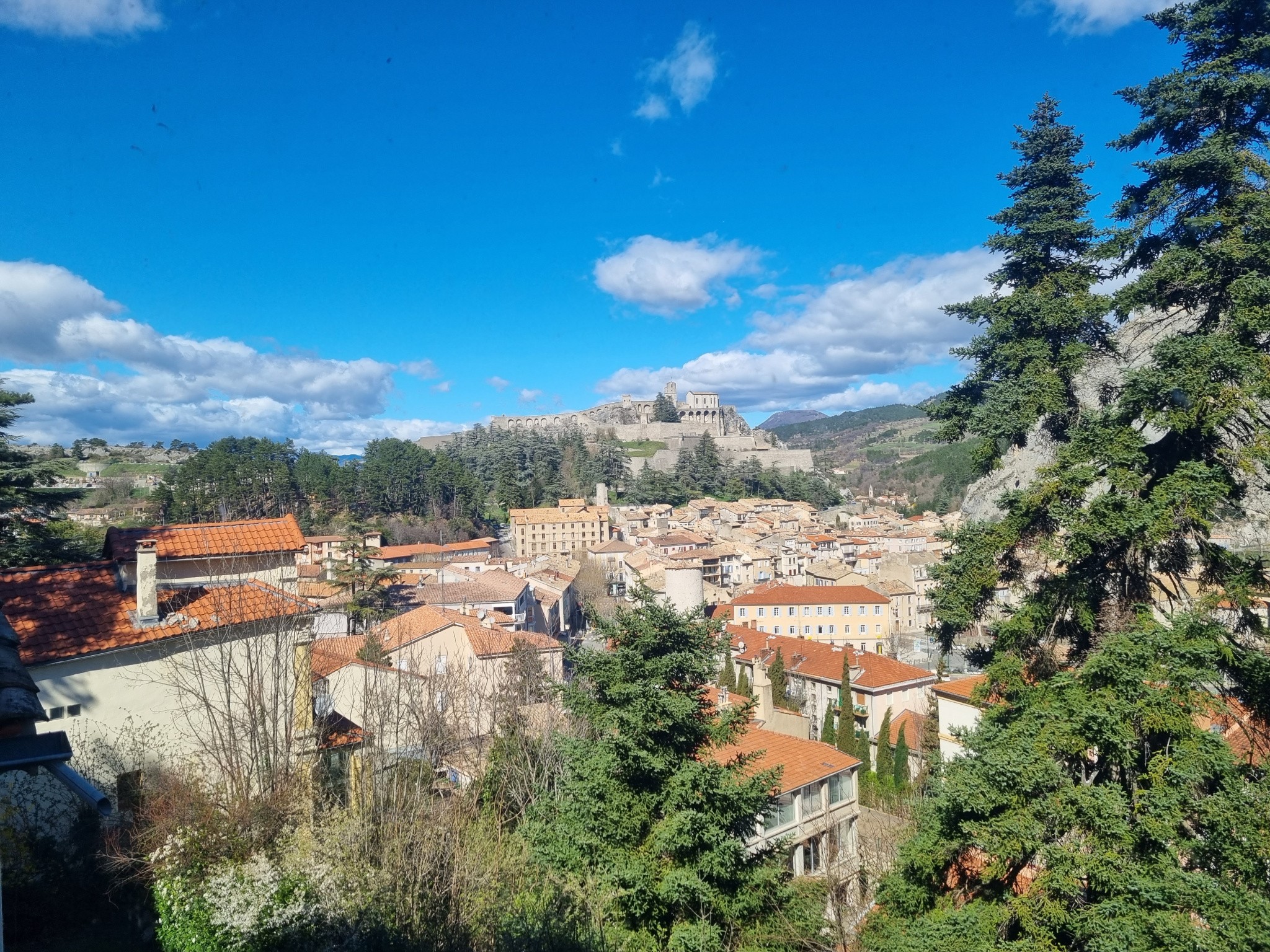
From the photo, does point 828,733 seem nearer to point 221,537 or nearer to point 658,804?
point 658,804

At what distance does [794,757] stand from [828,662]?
16.5m

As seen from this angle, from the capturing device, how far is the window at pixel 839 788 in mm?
14750

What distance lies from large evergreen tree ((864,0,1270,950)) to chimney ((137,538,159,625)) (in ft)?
31.2

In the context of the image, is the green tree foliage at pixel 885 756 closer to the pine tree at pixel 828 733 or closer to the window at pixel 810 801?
the pine tree at pixel 828 733

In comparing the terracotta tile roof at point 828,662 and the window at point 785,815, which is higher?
the window at point 785,815

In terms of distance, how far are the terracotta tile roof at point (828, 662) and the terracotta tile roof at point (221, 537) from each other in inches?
703

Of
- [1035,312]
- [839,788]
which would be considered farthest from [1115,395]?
[839,788]

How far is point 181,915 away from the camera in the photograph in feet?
22.2

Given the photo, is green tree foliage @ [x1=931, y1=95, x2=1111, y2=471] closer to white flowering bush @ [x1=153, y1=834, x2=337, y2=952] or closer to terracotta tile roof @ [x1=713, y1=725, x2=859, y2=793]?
terracotta tile roof @ [x1=713, y1=725, x2=859, y2=793]

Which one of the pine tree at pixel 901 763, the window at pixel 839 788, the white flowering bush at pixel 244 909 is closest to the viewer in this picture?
the white flowering bush at pixel 244 909

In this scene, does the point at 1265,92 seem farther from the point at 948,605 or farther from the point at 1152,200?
the point at 948,605

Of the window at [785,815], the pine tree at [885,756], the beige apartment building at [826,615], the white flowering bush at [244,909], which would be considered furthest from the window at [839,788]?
the beige apartment building at [826,615]

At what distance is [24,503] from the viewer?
59.6ft

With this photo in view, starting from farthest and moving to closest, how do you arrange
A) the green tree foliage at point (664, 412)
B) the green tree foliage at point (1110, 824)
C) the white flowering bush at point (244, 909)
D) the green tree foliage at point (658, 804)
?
the green tree foliage at point (664, 412) < the green tree foliage at point (658, 804) < the white flowering bush at point (244, 909) < the green tree foliage at point (1110, 824)
